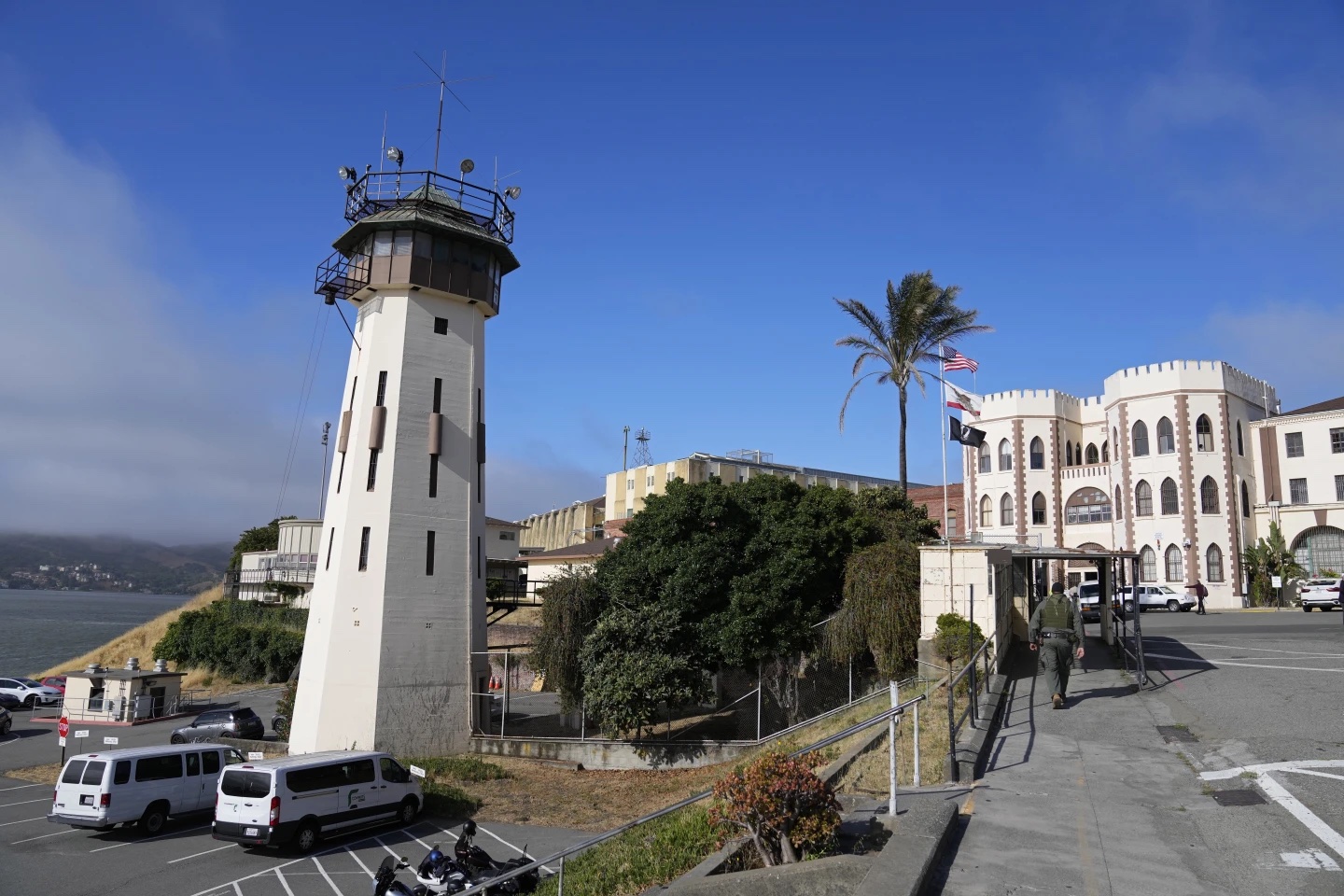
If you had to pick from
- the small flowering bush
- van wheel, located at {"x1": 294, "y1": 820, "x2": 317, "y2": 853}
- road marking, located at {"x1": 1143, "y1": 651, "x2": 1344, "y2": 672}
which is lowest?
van wheel, located at {"x1": 294, "y1": 820, "x2": 317, "y2": 853}

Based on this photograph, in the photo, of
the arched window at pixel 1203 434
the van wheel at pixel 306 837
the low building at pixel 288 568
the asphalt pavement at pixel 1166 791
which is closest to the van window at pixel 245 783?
the van wheel at pixel 306 837

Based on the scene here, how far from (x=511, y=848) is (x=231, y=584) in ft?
164

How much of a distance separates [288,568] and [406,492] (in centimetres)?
3016

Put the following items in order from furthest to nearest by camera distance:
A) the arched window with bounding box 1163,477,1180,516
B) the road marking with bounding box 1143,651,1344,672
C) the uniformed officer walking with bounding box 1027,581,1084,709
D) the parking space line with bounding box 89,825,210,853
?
the arched window with bounding box 1163,477,1180,516 → the parking space line with bounding box 89,825,210,853 → the road marking with bounding box 1143,651,1344,672 → the uniformed officer walking with bounding box 1027,581,1084,709

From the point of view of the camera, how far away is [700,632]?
24.2 meters

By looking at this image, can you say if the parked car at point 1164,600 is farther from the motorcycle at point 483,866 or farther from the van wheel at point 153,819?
the van wheel at point 153,819

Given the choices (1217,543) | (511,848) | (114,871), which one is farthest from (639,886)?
(1217,543)

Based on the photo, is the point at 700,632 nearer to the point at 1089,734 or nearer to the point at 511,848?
the point at 511,848

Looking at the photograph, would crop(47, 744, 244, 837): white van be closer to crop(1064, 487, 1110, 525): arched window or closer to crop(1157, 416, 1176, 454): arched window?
crop(1157, 416, 1176, 454): arched window

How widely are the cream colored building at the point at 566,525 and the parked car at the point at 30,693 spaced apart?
5186 cm

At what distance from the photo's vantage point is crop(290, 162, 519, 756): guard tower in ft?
86.3

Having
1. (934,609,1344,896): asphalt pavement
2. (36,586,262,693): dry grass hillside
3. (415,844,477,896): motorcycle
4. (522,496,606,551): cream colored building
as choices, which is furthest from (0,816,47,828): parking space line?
(522,496,606,551): cream colored building

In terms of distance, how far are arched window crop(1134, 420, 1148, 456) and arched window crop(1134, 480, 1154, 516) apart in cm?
186

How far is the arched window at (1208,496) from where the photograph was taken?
165 ft
